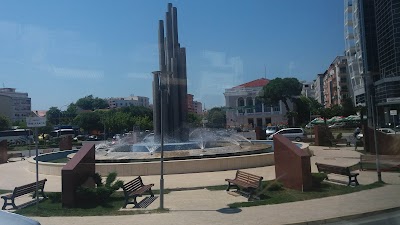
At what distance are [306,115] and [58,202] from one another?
8542 cm

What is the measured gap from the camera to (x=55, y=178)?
1917cm

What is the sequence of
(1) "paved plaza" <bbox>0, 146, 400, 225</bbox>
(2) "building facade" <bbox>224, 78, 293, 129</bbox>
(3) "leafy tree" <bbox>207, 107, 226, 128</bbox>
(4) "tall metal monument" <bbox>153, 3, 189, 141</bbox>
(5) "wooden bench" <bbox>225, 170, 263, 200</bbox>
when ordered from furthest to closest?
(3) "leafy tree" <bbox>207, 107, 226, 128</bbox>, (2) "building facade" <bbox>224, 78, 293, 129</bbox>, (4) "tall metal monument" <bbox>153, 3, 189, 141</bbox>, (5) "wooden bench" <bbox>225, 170, 263, 200</bbox>, (1) "paved plaza" <bbox>0, 146, 400, 225</bbox>

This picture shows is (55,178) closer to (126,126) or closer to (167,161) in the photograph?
(167,161)

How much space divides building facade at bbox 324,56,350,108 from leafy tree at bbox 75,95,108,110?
94684 mm

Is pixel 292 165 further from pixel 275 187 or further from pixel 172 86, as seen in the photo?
pixel 172 86

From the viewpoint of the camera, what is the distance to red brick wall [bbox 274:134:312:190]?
13203 millimetres

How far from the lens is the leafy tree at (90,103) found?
520 ft

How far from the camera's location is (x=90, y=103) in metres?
161

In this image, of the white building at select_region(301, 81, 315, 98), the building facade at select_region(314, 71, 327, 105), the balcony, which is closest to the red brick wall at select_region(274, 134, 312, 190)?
the balcony

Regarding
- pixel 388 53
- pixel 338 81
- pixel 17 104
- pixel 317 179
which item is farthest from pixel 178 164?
pixel 17 104

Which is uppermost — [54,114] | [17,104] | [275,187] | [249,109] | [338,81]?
[338,81]

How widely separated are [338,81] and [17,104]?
293ft

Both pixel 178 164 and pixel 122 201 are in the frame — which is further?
pixel 178 164

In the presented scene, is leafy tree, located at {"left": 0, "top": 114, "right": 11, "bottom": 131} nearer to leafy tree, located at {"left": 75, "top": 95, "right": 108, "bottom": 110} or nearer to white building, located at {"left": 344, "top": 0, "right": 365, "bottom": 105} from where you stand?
white building, located at {"left": 344, "top": 0, "right": 365, "bottom": 105}
